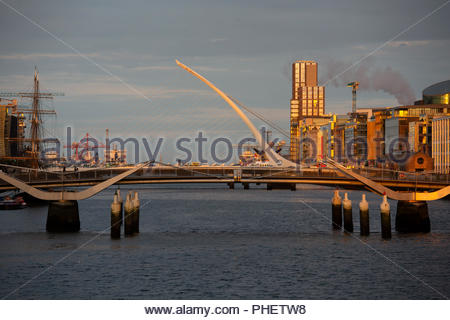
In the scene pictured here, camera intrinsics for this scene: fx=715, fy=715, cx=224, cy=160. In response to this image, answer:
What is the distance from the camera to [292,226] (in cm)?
6631

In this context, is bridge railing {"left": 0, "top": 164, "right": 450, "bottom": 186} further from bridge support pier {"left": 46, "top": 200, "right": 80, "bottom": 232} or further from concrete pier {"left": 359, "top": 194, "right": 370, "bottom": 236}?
concrete pier {"left": 359, "top": 194, "right": 370, "bottom": 236}

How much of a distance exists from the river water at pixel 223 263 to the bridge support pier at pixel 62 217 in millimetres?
964

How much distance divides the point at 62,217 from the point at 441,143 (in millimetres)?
139145

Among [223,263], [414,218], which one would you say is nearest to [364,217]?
[414,218]

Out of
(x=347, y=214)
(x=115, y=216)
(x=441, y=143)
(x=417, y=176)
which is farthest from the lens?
(x=441, y=143)

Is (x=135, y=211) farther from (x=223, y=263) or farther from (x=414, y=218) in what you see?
(x=414, y=218)

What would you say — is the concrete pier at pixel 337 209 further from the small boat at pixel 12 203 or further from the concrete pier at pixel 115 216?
the small boat at pixel 12 203

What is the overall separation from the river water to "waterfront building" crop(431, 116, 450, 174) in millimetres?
109257

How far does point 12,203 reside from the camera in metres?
83.9

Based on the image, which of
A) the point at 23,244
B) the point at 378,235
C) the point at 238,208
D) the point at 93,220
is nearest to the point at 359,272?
the point at 378,235

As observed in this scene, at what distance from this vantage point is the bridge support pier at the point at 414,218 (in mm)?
55500

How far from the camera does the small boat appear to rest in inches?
3292
